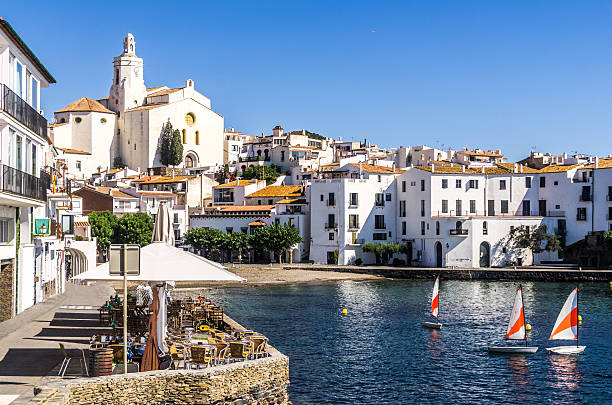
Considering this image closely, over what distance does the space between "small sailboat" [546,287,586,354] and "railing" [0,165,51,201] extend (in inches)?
933

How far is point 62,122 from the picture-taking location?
138m

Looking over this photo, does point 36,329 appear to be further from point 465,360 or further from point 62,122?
point 62,122

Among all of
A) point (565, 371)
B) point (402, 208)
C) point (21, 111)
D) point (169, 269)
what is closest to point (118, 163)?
point (402, 208)

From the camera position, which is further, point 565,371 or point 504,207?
point 504,207

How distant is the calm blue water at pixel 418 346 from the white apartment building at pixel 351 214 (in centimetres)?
2172

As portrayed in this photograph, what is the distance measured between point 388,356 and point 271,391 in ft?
41.7

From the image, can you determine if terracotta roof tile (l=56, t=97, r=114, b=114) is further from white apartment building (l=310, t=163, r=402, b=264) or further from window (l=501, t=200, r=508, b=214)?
window (l=501, t=200, r=508, b=214)

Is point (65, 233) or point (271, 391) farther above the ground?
point (65, 233)

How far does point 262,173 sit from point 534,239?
50.3m

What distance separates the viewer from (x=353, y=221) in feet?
271

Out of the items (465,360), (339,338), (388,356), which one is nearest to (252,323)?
(339,338)

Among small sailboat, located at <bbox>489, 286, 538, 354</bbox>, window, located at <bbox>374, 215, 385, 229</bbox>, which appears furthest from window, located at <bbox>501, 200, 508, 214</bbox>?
small sailboat, located at <bbox>489, 286, 538, 354</bbox>

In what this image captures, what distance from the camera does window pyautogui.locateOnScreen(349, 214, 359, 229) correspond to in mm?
82438

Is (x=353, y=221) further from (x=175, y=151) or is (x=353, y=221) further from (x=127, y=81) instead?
(x=127, y=81)
